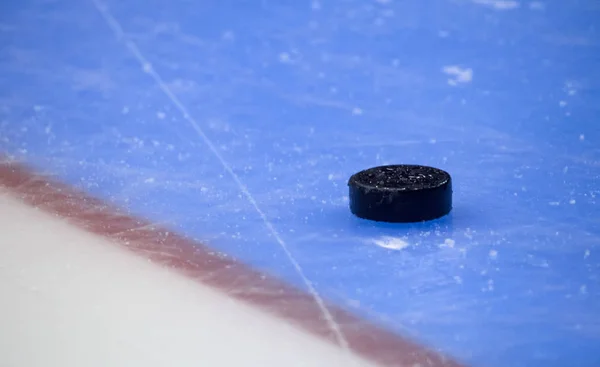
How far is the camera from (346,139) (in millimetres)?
2637

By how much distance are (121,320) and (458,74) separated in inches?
70.5

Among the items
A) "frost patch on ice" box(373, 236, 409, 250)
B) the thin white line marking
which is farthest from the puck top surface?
the thin white line marking

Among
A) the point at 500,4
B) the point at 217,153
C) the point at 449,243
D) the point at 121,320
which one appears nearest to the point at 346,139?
the point at 217,153

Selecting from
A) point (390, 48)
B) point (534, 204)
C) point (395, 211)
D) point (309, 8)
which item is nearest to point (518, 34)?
point (390, 48)

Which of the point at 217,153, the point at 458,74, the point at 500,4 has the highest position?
the point at 500,4

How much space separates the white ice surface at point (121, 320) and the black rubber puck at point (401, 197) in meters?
0.46

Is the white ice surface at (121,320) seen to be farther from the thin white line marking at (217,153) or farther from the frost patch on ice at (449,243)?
the frost patch on ice at (449,243)

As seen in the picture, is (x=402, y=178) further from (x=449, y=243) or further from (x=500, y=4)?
(x=500, y=4)

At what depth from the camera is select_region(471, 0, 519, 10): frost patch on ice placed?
328 centimetres

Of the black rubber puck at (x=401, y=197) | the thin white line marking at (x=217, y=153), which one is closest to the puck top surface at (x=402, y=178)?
the black rubber puck at (x=401, y=197)

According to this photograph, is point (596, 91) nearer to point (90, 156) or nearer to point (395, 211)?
point (395, 211)

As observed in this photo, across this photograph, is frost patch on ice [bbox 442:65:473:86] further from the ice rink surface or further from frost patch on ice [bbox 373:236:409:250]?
frost patch on ice [bbox 373:236:409:250]

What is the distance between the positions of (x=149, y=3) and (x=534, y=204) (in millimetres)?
2054

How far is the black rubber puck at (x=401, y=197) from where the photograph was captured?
1.95m
